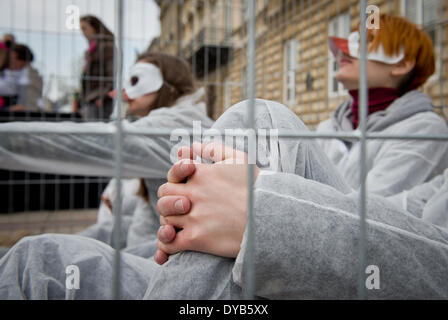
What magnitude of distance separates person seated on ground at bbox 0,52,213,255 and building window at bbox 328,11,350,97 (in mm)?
737

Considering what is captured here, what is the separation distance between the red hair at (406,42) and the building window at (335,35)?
525mm

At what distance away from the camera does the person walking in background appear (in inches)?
81.4

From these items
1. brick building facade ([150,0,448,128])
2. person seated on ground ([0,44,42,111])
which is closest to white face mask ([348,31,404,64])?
brick building facade ([150,0,448,128])

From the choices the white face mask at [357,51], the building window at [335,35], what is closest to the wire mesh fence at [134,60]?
the building window at [335,35]

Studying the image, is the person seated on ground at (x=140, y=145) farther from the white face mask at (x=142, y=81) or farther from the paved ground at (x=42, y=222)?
the paved ground at (x=42, y=222)

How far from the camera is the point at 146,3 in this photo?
6.57ft

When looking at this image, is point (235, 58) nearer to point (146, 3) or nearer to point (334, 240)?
point (146, 3)

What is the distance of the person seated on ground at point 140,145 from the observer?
952 mm

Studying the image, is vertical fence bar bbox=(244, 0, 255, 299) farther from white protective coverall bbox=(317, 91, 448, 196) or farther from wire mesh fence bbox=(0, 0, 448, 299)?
wire mesh fence bbox=(0, 0, 448, 299)

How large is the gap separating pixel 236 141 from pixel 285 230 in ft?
0.45

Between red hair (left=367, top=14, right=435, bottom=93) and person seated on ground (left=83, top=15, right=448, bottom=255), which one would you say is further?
red hair (left=367, top=14, right=435, bottom=93)
